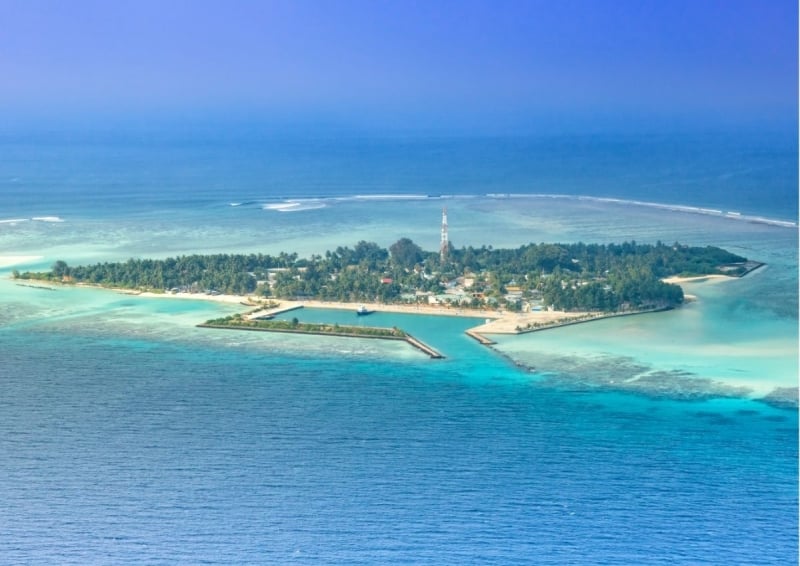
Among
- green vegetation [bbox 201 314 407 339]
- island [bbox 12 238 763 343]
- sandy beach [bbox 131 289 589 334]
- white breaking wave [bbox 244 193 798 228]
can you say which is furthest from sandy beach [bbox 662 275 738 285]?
white breaking wave [bbox 244 193 798 228]

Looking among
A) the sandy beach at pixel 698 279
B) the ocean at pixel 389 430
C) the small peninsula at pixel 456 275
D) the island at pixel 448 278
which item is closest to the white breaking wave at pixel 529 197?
the ocean at pixel 389 430

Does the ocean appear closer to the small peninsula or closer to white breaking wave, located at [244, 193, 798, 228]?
the small peninsula

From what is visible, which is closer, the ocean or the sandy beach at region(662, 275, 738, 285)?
the ocean

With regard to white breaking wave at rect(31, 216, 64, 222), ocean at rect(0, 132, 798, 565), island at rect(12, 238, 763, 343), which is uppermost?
white breaking wave at rect(31, 216, 64, 222)

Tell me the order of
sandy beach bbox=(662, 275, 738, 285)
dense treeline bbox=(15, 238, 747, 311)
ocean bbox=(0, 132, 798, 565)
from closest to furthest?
ocean bbox=(0, 132, 798, 565)
dense treeline bbox=(15, 238, 747, 311)
sandy beach bbox=(662, 275, 738, 285)

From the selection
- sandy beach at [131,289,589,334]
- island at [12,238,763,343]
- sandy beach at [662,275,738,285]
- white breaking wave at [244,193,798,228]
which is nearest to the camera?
sandy beach at [131,289,589,334]

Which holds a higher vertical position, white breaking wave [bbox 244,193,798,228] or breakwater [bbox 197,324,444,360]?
white breaking wave [bbox 244,193,798,228]

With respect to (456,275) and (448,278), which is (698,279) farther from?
(448,278)

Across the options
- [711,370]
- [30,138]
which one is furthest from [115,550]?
[30,138]
